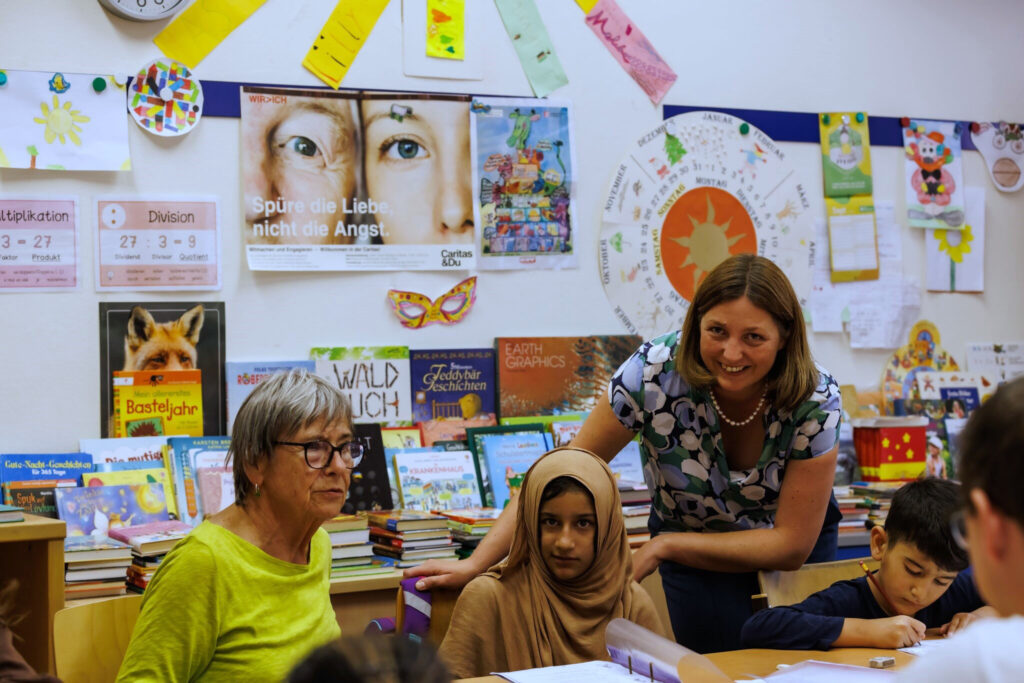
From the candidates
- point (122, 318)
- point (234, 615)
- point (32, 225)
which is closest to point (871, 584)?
point (234, 615)

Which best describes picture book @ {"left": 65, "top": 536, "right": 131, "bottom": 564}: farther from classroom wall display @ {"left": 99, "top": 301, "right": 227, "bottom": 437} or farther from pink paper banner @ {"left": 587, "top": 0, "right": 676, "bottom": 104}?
pink paper banner @ {"left": 587, "top": 0, "right": 676, "bottom": 104}

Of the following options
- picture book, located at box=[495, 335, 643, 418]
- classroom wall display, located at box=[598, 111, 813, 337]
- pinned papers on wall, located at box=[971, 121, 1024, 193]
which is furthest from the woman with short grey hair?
pinned papers on wall, located at box=[971, 121, 1024, 193]

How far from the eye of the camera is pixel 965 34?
432cm

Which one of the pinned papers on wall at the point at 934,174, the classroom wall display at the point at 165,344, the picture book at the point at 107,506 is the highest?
the pinned papers on wall at the point at 934,174

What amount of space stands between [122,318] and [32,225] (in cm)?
35

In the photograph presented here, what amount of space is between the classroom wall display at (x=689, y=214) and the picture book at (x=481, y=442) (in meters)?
0.54

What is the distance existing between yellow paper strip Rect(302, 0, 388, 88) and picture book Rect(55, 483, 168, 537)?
137 centimetres

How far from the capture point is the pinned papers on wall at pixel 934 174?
417cm

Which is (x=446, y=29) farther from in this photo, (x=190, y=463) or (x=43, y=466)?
(x=43, y=466)

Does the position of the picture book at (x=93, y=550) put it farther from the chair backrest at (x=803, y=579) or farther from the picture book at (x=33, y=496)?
the chair backrest at (x=803, y=579)

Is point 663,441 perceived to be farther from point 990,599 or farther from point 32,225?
point 32,225

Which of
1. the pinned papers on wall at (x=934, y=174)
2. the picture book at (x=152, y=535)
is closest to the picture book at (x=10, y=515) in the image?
the picture book at (x=152, y=535)

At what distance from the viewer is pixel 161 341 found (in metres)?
3.14

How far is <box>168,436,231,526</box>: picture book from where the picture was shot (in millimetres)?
3027
